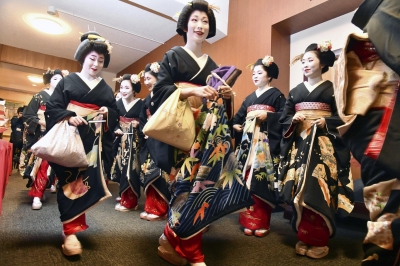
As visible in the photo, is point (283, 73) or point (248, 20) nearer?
point (283, 73)

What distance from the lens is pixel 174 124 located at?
62.5 inches

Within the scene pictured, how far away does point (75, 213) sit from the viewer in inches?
76.4

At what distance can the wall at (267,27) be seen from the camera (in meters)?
3.76

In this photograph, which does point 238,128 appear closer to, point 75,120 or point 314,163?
point 314,163

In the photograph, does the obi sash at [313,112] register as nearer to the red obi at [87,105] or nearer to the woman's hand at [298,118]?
the woman's hand at [298,118]

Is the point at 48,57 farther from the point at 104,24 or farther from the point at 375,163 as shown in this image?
the point at 375,163

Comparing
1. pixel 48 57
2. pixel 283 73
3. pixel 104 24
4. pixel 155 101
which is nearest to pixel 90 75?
pixel 155 101

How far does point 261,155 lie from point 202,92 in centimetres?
140

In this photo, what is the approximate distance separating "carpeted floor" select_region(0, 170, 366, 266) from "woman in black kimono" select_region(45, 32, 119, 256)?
0.64 feet

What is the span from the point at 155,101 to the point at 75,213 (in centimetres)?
97

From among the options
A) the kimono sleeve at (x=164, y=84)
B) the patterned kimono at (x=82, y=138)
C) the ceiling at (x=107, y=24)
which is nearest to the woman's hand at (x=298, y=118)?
the kimono sleeve at (x=164, y=84)

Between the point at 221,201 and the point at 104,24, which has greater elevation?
the point at 104,24

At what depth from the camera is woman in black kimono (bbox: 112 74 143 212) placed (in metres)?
3.42

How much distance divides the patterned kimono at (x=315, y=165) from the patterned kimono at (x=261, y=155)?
25 cm
